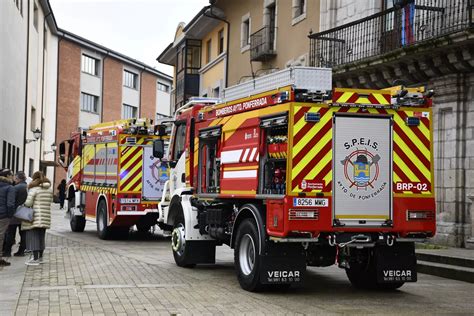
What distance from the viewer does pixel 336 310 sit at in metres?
9.07

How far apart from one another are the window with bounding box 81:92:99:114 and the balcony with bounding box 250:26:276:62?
31.0 metres

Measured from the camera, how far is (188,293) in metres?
10.2

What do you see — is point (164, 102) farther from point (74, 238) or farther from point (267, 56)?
point (74, 238)

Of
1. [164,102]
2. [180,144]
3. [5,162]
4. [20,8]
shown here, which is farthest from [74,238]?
[164,102]

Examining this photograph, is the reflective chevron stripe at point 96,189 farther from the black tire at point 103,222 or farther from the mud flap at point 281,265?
the mud flap at point 281,265

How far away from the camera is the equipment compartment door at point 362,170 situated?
9945mm

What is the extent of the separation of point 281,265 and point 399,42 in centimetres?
1031

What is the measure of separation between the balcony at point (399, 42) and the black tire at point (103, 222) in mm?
7268

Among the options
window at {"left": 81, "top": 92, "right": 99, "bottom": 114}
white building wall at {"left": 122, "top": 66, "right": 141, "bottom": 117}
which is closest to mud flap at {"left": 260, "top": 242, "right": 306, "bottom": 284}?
window at {"left": 81, "top": 92, "right": 99, "bottom": 114}

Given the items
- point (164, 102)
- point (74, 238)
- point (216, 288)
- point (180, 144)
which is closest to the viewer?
point (216, 288)

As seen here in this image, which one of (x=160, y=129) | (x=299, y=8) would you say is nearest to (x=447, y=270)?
(x=160, y=129)

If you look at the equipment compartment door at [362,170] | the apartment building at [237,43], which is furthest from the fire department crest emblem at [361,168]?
the apartment building at [237,43]

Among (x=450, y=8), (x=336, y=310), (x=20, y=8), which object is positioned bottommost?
(x=336, y=310)

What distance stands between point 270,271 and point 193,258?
11.0 feet
